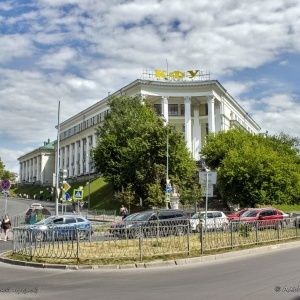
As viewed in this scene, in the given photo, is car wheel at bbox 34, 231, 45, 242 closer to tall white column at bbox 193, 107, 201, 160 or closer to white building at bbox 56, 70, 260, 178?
white building at bbox 56, 70, 260, 178

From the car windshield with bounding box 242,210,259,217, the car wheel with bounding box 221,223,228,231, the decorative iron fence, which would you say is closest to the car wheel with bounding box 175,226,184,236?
the decorative iron fence

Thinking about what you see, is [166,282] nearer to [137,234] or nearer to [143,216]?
[137,234]

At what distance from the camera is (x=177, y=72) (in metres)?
77.7

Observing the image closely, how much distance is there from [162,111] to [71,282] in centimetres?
6855

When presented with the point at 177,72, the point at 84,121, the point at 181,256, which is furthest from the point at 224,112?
the point at 181,256

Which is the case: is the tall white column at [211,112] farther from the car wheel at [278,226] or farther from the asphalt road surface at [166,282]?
the asphalt road surface at [166,282]

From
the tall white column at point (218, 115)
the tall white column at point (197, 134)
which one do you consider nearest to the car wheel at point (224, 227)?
the tall white column at point (218, 115)

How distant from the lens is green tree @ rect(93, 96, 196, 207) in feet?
→ 158

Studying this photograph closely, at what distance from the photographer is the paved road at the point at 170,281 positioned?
9.17 meters

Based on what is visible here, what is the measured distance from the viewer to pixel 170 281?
11.0 m

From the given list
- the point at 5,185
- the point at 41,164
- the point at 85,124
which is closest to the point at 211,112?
the point at 85,124

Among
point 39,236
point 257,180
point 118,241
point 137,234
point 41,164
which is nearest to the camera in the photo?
point 137,234

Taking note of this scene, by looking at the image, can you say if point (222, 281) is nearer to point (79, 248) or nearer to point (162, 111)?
point (79, 248)

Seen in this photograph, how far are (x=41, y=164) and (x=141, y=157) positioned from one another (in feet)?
313
